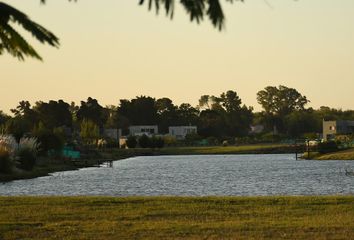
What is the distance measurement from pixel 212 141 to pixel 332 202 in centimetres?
13556

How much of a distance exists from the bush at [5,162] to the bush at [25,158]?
533 centimetres

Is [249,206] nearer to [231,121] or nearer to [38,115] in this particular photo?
[38,115]

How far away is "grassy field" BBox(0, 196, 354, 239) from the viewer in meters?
13.8

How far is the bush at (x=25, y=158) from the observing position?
53.4m

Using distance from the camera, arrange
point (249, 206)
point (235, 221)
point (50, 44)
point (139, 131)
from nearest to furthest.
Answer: point (50, 44) < point (235, 221) < point (249, 206) < point (139, 131)

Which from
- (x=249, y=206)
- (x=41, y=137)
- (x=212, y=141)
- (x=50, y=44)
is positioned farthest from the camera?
(x=212, y=141)

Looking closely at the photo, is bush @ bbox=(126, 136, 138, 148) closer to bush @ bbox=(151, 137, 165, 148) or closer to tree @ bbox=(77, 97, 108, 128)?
bush @ bbox=(151, 137, 165, 148)

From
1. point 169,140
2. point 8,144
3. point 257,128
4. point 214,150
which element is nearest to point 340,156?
point 214,150

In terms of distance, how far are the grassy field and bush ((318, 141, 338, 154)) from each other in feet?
280

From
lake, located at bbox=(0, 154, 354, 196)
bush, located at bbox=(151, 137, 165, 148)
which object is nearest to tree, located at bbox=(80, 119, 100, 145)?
bush, located at bbox=(151, 137, 165, 148)

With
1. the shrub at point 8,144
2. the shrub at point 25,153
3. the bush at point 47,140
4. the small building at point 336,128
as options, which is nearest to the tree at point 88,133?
the small building at point 336,128

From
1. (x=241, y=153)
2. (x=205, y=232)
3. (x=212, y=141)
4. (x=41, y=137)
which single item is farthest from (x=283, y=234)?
(x=212, y=141)

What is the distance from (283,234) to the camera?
531 inches

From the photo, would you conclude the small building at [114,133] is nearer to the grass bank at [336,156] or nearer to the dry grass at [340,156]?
the grass bank at [336,156]
